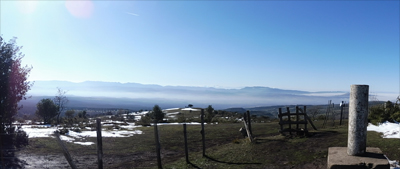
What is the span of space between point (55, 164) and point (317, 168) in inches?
481

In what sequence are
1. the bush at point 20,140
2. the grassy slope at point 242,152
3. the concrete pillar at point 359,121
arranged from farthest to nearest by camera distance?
the bush at point 20,140
the grassy slope at point 242,152
the concrete pillar at point 359,121

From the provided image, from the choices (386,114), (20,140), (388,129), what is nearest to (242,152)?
(388,129)

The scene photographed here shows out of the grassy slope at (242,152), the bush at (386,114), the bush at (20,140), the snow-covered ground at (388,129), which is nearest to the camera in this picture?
the grassy slope at (242,152)

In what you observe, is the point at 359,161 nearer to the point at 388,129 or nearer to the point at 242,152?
the point at 242,152

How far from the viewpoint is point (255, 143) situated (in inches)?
657

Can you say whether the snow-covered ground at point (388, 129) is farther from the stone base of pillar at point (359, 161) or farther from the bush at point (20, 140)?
the bush at point (20, 140)

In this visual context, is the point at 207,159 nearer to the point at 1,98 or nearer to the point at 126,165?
the point at 126,165

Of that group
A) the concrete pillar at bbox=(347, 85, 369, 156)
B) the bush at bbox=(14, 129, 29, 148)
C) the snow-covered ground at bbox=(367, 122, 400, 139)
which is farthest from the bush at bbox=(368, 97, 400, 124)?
the bush at bbox=(14, 129, 29, 148)

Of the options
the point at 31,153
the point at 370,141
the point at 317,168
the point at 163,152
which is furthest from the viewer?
the point at 163,152

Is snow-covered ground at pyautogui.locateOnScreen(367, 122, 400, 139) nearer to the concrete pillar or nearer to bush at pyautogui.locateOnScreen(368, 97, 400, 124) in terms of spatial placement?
bush at pyautogui.locateOnScreen(368, 97, 400, 124)

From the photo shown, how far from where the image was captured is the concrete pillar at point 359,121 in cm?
689

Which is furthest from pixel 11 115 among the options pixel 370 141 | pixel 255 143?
pixel 370 141

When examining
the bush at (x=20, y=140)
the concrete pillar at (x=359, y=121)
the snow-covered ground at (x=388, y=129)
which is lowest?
the bush at (x=20, y=140)

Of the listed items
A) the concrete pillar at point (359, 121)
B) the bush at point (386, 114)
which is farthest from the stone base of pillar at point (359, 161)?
the bush at point (386, 114)
